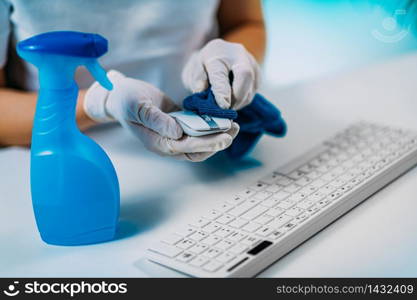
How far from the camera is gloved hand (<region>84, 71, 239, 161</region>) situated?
2.46 feet

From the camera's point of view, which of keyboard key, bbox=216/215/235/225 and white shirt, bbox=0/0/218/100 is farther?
white shirt, bbox=0/0/218/100

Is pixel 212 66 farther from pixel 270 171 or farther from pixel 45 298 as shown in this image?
pixel 45 298

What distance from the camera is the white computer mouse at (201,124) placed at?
733mm

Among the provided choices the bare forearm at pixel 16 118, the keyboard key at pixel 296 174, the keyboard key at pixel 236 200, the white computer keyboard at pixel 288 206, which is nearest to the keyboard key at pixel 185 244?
the white computer keyboard at pixel 288 206

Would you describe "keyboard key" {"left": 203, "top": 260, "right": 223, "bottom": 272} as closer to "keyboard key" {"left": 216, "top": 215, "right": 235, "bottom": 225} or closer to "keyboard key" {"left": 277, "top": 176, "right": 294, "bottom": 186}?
"keyboard key" {"left": 216, "top": 215, "right": 235, "bottom": 225}

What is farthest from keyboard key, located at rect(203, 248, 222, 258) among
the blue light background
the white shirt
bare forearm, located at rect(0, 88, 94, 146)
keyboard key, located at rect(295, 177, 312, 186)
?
the blue light background

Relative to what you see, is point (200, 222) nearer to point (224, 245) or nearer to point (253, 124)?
point (224, 245)

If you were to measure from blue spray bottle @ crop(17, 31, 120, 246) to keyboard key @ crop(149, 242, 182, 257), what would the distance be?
0.07 meters

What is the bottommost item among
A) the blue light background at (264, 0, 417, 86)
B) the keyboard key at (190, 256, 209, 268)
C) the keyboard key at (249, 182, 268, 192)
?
Answer: the keyboard key at (190, 256, 209, 268)

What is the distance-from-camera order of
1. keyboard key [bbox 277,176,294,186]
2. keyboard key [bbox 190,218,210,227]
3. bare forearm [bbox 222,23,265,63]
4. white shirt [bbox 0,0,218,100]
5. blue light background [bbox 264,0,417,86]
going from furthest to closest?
blue light background [bbox 264,0,417,86] < bare forearm [bbox 222,23,265,63] < white shirt [bbox 0,0,218,100] < keyboard key [bbox 277,176,294,186] < keyboard key [bbox 190,218,210,227]

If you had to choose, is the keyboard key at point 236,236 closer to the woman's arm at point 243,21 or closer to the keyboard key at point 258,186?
the keyboard key at point 258,186

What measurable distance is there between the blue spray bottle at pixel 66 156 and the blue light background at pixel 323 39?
2.27 ft

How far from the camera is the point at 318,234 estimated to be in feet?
2.39

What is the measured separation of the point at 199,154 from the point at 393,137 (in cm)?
34
